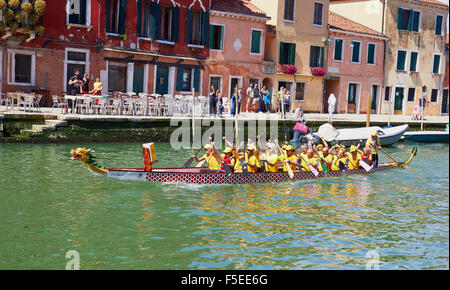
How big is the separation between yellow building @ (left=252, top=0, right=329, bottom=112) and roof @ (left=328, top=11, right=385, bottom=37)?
1742mm

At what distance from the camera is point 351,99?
136 feet

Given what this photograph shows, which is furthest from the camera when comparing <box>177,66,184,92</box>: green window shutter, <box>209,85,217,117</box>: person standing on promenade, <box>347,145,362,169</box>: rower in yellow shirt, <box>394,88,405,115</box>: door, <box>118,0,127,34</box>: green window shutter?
<box>394,88,405,115</box>: door

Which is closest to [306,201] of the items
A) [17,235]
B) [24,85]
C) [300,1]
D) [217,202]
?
[217,202]

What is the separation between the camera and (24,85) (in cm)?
2745

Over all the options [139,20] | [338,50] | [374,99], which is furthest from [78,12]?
[374,99]

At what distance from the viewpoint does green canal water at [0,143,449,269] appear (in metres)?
10.5

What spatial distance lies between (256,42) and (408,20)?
13.6m

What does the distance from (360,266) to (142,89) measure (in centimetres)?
2269

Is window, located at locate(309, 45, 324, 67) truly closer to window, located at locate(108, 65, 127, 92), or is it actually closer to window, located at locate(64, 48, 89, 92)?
window, located at locate(108, 65, 127, 92)

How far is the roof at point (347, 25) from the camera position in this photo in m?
40.0

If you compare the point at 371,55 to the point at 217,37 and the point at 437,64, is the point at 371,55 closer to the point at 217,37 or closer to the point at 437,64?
the point at 437,64

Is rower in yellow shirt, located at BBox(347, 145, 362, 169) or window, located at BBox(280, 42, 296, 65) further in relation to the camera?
window, located at BBox(280, 42, 296, 65)

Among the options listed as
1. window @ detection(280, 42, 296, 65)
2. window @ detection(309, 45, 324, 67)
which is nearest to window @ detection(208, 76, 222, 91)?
window @ detection(280, 42, 296, 65)
